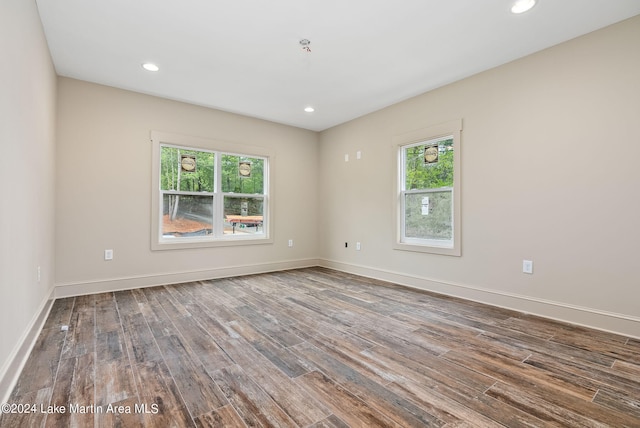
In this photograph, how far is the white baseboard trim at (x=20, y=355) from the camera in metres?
1.66

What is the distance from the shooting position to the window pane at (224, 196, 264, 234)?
16.3 feet

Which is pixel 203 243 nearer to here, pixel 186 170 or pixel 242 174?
pixel 186 170

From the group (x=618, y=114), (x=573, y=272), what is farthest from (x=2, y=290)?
(x=618, y=114)

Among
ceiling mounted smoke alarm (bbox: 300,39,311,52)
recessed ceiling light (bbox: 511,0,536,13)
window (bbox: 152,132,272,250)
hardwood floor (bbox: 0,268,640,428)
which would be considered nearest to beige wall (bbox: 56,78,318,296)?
window (bbox: 152,132,272,250)

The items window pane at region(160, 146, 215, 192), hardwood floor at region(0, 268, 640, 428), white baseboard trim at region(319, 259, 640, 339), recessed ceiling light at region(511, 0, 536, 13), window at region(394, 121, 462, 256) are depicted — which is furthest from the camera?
window pane at region(160, 146, 215, 192)

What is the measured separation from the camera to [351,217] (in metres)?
5.21

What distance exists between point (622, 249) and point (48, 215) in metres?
5.46

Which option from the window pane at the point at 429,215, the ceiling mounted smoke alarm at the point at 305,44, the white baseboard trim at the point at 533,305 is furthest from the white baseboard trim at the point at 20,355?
the window pane at the point at 429,215

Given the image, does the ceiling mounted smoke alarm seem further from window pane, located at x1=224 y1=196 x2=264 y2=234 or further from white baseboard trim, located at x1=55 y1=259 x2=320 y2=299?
white baseboard trim, located at x1=55 y1=259 x2=320 y2=299

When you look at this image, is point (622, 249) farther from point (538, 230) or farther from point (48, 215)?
point (48, 215)

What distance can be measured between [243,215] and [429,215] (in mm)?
2950

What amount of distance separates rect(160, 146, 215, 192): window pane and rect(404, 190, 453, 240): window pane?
3059 millimetres

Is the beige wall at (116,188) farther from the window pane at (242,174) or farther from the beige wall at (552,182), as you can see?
the beige wall at (552,182)

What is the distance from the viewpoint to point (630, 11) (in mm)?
2449
